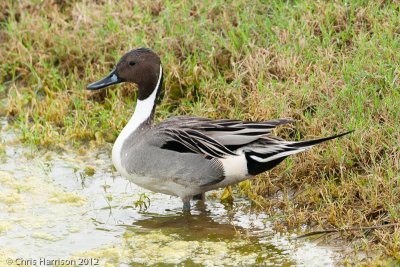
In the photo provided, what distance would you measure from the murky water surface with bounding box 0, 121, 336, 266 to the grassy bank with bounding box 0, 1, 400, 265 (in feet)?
0.69

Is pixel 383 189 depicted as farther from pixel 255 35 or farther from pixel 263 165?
pixel 255 35

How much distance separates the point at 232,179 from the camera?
5.33m

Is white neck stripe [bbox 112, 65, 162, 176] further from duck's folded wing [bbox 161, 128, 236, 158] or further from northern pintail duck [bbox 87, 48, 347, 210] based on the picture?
duck's folded wing [bbox 161, 128, 236, 158]

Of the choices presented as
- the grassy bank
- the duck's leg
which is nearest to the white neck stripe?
the duck's leg

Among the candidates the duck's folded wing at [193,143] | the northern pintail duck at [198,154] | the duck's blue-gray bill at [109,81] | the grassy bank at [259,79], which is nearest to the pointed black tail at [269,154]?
the northern pintail duck at [198,154]

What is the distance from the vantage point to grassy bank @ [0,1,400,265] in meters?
5.32

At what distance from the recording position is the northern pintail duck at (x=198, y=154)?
5270mm

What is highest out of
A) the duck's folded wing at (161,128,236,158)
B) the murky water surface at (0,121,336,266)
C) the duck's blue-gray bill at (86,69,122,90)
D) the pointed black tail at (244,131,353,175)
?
the duck's blue-gray bill at (86,69,122,90)

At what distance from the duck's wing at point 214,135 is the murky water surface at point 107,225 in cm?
45

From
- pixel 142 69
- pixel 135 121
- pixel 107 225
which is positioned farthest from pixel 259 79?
pixel 107 225

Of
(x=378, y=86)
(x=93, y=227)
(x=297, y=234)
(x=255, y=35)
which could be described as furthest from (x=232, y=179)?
(x=255, y=35)

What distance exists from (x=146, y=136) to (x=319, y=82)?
1.35 meters

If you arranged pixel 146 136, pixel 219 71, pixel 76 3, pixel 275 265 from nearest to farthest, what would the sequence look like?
pixel 275 265
pixel 146 136
pixel 219 71
pixel 76 3

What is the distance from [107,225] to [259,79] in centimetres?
165
